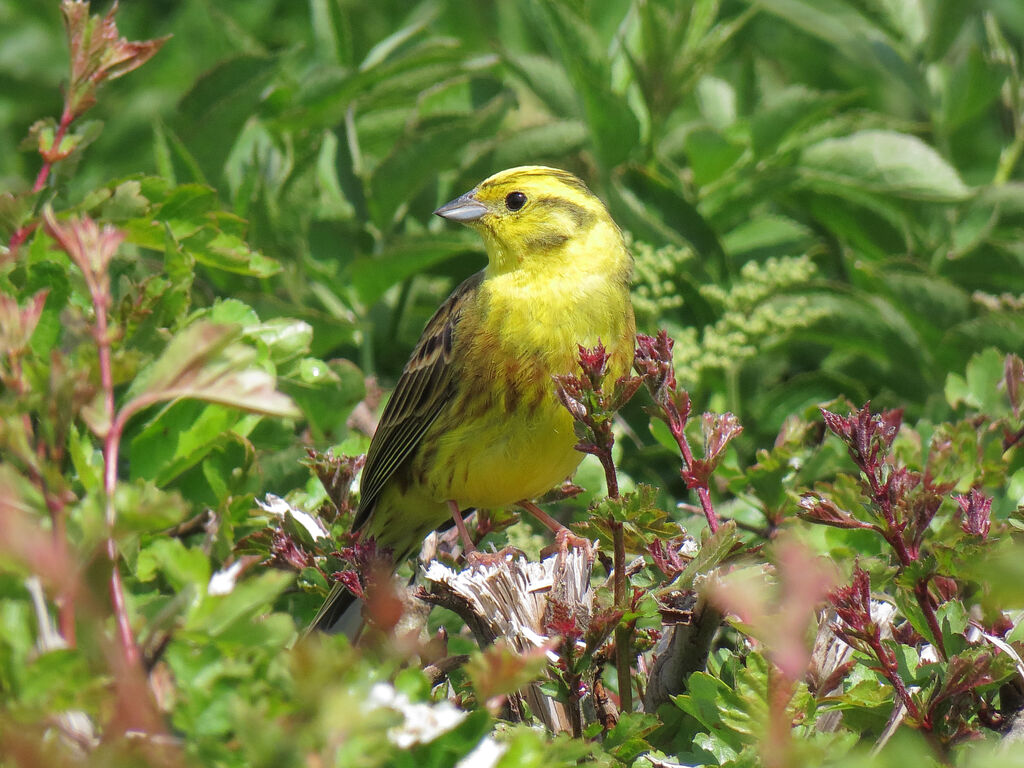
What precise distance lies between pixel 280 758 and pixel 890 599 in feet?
4.32

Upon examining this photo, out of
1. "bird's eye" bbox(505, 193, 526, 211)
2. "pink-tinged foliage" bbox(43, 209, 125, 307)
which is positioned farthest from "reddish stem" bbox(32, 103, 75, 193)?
"bird's eye" bbox(505, 193, 526, 211)

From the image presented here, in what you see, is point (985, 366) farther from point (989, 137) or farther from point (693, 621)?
point (989, 137)

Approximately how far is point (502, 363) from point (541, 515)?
0.41 m

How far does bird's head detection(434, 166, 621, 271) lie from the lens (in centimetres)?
367

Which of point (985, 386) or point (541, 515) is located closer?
point (985, 386)

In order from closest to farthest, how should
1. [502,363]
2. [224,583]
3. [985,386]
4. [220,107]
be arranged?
[224,583] < [985,386] < [502,363] < [220,107]

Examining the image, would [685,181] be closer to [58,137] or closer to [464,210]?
[464,210]

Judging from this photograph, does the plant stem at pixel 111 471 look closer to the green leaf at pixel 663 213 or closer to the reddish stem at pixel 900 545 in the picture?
the reddish stem at pixel 900 545

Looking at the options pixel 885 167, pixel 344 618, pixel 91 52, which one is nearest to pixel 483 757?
pixel 91 52

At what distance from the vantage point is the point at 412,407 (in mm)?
3475

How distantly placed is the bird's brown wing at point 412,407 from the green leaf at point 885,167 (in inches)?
44.6

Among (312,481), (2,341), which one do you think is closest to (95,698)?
(2,341)

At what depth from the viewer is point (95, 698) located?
1.16m

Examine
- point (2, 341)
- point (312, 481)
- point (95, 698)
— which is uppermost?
point (2, 341)
